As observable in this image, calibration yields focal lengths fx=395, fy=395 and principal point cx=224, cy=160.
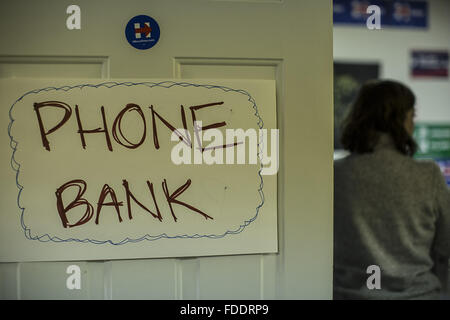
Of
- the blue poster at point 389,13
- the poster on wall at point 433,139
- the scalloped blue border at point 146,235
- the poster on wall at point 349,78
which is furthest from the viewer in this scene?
the poster on wall at point 433,139

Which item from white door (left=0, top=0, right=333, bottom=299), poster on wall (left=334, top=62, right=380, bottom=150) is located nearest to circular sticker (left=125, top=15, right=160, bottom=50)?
white door (left=0, top=0, right=333, bottom=299)

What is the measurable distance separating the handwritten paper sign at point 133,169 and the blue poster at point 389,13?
6.53 ft

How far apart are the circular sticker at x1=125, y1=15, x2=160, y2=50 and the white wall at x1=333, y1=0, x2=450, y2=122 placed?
6.59 feet

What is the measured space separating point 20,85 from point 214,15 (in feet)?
1.46

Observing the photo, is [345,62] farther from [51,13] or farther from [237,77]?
[51,13]

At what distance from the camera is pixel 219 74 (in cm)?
88

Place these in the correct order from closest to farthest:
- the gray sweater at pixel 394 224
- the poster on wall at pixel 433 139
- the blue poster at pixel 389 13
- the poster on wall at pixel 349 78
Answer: the gray sweater at pixel 394 224, the blue poster at pixel 389 13, the poster on wall at pixel 349 78, the poster on wall at pixel 433 139

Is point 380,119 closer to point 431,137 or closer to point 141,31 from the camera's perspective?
point 141,31

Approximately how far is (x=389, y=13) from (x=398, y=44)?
0.82 ft

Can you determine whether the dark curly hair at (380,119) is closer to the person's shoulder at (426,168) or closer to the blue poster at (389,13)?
the person's shoulder at (426,168)

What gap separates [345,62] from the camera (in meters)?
2.64

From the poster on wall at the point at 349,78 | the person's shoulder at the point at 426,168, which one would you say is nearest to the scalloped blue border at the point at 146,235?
the person's shoulder at the point at 426,168

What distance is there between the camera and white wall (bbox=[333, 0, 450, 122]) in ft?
8.66

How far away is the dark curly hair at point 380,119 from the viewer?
4.02 ft
